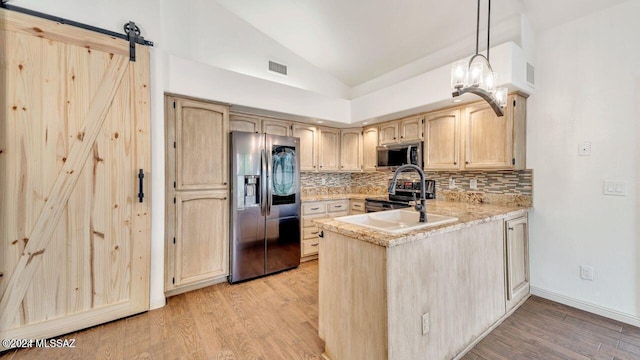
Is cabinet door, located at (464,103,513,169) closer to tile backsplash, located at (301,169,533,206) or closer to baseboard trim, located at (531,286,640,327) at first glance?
tile backsplash, located at (301,169,533,206)

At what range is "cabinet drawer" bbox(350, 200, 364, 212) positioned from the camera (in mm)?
3911

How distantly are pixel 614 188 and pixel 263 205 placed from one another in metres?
3.44

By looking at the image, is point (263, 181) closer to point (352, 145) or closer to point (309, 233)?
point (309, 233)

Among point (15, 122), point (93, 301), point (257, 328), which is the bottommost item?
point (257, 328)

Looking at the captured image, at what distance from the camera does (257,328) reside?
81.0 inches

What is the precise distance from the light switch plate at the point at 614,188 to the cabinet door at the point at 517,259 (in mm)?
634

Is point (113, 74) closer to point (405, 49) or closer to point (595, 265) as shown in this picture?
point (405, 49)

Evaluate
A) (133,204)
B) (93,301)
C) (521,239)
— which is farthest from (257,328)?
(521,239)

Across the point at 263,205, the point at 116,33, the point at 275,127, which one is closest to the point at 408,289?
the point at 263,205

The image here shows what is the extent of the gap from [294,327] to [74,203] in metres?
2.10

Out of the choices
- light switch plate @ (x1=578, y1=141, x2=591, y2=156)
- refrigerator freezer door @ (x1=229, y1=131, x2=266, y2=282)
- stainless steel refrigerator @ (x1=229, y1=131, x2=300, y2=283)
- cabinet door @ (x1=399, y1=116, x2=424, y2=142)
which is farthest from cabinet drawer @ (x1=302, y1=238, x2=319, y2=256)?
light switch plate @ (x1=578, y1=141, x2=591, y2=156)

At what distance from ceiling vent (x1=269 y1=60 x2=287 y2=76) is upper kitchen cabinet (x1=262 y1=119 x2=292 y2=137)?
72 cm

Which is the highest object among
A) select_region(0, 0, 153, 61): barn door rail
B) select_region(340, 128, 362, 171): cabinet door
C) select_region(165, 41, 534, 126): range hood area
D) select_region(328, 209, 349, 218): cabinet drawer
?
select_region(0, 0, 153, 61): barn door rail

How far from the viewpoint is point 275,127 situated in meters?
3.57
